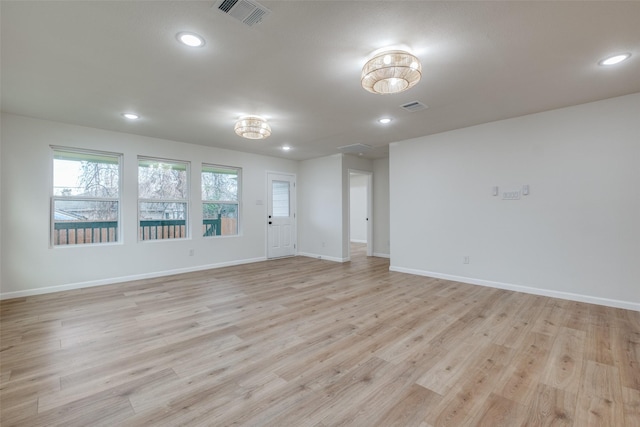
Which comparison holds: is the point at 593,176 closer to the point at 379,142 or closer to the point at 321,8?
the point at 379,142

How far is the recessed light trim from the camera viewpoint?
2402mm

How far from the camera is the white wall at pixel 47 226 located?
3809 millimetres

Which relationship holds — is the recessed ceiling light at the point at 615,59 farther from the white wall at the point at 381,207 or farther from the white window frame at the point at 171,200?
the white window frame at the point at 171,200

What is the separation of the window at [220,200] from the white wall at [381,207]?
3468 mm

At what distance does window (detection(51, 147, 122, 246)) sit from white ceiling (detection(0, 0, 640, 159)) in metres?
0.70

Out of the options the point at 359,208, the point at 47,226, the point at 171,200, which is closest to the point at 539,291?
the point at 171,200

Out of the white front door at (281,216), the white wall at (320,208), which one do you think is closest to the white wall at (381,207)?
the white wall at (320,208)

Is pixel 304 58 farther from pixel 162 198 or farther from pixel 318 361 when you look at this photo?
pixel 162 198

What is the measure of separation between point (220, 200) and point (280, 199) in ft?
5.23

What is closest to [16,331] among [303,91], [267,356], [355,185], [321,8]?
[267,356]

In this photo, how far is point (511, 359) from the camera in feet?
7.21

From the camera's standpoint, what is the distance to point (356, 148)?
5.86 meters

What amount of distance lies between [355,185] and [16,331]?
8567mm

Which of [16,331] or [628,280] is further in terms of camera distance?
[628,280]
